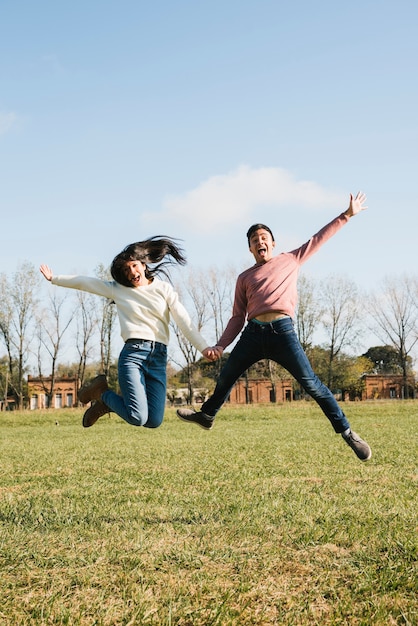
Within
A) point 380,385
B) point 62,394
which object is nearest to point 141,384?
point 62,394

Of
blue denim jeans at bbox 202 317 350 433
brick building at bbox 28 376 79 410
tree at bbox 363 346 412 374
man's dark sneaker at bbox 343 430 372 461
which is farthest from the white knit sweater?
tree at bbox 363 346 412 374

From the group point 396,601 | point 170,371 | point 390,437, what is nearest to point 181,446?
point 390,437

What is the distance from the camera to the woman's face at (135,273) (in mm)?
5859

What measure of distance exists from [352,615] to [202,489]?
14.7 feet

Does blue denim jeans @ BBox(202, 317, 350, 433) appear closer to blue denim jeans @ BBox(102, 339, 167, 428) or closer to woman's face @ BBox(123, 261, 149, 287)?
blue denim jeans @ BBox(102, 339, 167, 428)

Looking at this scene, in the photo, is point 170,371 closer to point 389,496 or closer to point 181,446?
point 181,446

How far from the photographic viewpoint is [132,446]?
604 inches

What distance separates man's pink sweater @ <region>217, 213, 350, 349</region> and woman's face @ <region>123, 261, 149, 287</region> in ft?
3.19

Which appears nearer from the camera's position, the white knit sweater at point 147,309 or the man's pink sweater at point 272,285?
the man's pink sweater at point 272,285

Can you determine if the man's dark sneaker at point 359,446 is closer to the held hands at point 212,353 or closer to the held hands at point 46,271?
the held hands at point 212,353

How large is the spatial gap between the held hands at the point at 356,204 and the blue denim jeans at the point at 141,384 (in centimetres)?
237

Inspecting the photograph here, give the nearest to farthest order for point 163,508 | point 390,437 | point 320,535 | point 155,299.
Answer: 1. point 320,535
2. point 155,299
3. point 163,508
4. point 390,437

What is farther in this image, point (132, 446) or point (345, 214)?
point (132, 446)

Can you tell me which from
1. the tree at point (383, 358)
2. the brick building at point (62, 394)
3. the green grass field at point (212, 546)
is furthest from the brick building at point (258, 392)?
the green grass field at point (212, 546)
